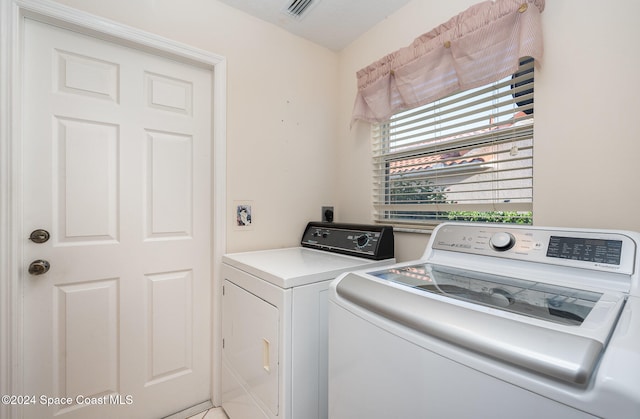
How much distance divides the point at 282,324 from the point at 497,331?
755 millimetres

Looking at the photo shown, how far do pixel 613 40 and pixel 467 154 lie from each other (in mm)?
643

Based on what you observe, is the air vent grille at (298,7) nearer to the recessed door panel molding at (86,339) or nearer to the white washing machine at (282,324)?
the white washing machine at (282,324)

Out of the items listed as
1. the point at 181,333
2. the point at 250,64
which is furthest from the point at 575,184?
the point at 181,333

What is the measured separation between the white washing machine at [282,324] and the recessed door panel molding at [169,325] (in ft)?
0.77

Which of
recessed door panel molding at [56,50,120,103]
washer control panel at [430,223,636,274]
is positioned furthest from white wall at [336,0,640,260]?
recessed door panel molding at [56,50,120,103]

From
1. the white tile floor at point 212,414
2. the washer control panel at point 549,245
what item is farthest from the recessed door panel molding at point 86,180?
the washer control panel at point 549,245

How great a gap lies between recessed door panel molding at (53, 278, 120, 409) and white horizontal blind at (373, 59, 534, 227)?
1.72 m

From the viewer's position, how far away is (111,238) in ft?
4.74

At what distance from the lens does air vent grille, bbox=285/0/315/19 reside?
5.56 feet

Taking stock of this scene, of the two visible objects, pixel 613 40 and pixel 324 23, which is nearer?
pixel 613 40

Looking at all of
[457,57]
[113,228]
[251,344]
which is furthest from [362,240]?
[113,228]

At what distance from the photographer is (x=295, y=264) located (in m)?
1.37

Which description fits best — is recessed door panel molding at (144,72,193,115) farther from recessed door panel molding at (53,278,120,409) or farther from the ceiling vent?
recessed door panel molding at (53,278,120,409)

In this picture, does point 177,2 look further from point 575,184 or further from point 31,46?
point 575,184
